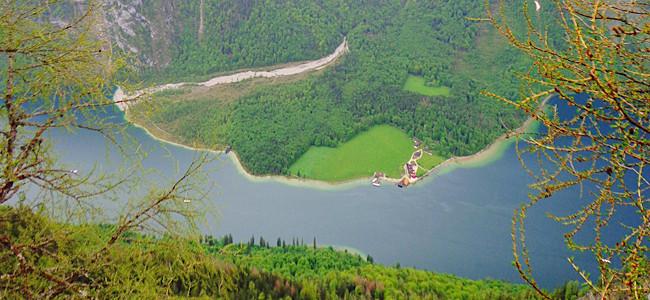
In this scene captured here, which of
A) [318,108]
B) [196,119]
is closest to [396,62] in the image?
[318,108]

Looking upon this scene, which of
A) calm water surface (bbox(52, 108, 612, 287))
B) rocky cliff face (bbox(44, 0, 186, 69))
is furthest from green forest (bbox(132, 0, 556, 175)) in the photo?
calm water surface (bbox(52, 108, 612, 287))

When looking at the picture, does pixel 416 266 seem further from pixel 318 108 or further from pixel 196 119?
pixel 196 119

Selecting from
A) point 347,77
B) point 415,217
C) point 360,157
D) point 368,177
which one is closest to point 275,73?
point 347,77

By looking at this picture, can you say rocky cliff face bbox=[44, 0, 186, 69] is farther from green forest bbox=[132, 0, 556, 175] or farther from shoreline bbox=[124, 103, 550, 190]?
shoreline bbox=[124, 103, 550, 190]

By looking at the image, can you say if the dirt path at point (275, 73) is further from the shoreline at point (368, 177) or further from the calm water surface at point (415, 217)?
the calm water surface at point (415, 217)

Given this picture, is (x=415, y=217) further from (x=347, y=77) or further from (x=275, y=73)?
(x=275, y=73)

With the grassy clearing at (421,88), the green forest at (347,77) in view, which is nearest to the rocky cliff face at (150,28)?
the green forest at (347,77)
